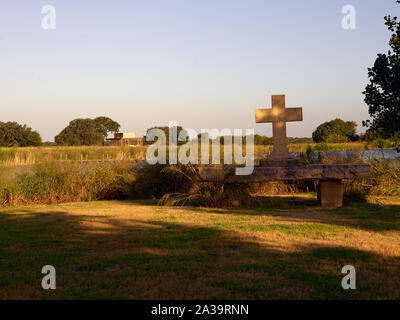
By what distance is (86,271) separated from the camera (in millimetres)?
4586

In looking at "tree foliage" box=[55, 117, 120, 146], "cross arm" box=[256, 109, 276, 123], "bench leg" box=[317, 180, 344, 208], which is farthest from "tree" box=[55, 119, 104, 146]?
"bench leg" box=[317, 180, 344, 208]

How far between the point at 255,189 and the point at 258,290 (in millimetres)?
8233

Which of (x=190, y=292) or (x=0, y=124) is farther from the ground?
(x=0, y=124)

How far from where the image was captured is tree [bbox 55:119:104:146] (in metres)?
63.1

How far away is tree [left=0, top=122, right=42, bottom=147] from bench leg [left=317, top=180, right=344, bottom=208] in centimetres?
4950

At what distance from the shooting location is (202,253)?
5254mm

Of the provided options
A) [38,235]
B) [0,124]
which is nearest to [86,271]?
[38,235]

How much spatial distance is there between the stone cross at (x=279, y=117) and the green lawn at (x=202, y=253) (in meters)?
1.87

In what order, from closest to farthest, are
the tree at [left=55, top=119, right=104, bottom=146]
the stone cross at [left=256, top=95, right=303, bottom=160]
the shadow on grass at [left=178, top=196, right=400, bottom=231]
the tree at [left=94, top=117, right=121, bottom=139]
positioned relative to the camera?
the shadow on grass at [left=178, top=196, right=400, bottom=231] < the stone cross at [left=256, top=95, right=303, bottom=160] < the tree at [left=55, top=119, right=104, bottom=146] < the tree at [left=94, top=117, right=121, bottom=139]

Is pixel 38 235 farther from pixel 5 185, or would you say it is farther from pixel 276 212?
pixel 5 185
